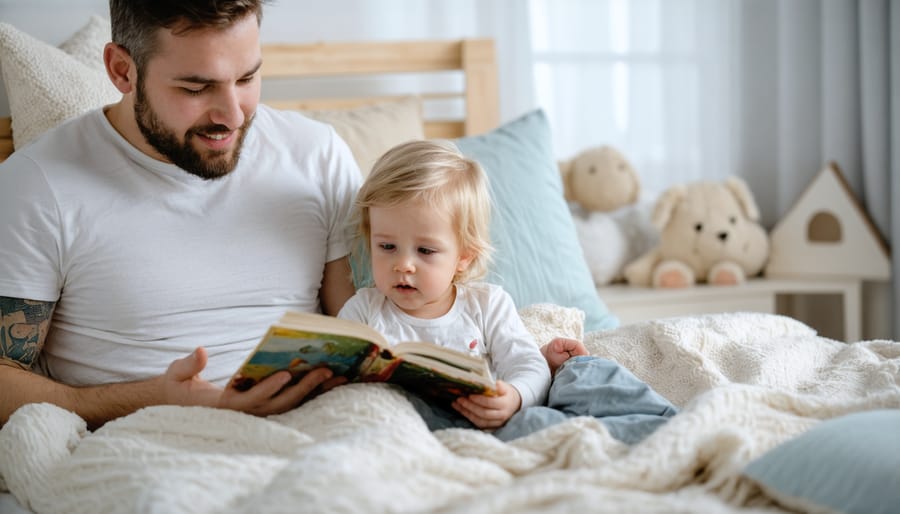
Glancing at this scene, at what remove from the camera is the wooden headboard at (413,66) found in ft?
7.62

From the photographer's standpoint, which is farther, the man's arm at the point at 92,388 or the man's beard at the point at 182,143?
the man's beard at the point at 182,143

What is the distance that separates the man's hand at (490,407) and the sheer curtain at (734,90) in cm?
168

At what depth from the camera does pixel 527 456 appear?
1.08 metres

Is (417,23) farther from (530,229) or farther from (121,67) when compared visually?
(121,67)

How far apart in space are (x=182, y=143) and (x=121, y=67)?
158 millimetres

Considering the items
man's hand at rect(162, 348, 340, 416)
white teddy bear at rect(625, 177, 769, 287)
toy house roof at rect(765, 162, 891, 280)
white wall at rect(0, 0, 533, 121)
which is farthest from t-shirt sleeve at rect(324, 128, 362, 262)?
toy house roof at rect(765, 162, 891, 280)

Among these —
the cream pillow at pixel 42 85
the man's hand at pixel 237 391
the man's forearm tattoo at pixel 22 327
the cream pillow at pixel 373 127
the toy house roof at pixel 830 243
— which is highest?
A: the cream pillow at pixel 42 85

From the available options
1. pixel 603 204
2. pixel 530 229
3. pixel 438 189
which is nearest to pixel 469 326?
pixel 438 189

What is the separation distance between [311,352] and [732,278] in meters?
1.76

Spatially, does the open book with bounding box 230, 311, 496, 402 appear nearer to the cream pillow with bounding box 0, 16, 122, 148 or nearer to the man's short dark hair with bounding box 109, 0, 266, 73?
the man's short dark hair with bounding box 109, 0, 266, 73

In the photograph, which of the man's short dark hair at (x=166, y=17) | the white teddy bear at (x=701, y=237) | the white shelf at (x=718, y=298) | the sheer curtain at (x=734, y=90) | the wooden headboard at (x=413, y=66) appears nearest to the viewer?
the man's short dark hair at (x=166, y=17)

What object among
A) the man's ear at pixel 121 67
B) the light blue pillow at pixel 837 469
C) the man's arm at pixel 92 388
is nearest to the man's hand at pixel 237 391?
the man's arm at pixel 92 388

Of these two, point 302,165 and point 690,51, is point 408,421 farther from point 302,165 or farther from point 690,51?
point 690,51

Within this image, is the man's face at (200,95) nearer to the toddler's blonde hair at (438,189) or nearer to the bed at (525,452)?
the toddler's blonde hair at (438,189)
